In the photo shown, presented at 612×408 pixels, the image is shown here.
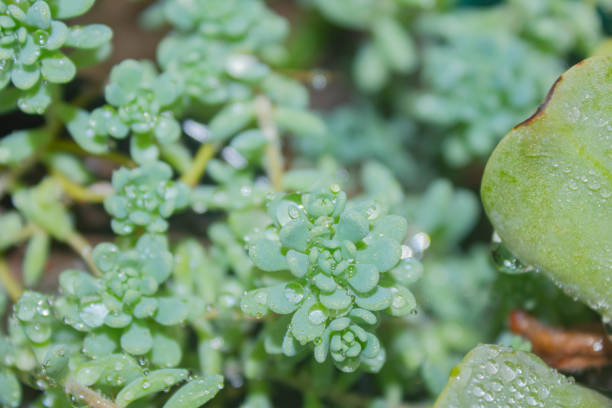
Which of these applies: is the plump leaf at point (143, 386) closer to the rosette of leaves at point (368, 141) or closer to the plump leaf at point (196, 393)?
the plump leaf at point (196, 393)

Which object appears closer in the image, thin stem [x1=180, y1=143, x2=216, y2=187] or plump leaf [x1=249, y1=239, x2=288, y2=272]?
plump leaf [x1=249, y1=239, x2=288, y2=272]

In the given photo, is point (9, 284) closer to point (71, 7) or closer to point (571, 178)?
point (71, 7)

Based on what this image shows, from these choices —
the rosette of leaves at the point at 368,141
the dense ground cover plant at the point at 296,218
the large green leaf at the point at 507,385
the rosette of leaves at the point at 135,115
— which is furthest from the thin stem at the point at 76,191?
the large green leaf at the point at 507,385

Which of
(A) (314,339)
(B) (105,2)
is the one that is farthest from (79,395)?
(B) (105,2)

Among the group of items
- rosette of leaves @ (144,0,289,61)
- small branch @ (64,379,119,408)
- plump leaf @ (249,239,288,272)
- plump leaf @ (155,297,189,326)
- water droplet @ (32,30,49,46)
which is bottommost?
small branch @ (64,379,119,408)

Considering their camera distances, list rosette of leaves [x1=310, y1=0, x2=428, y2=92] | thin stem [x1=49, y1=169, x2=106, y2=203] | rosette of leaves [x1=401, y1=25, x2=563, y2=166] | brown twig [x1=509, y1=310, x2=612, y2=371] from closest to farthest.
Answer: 1. brown twig [x1=509, y1=310, x2=612, y2=371]
2. thin stem [x1=49, y1=169, x2=106, y2=203]
3. rosette of leaves [x1=401, y1=25, x2=563, y2=166]
4. rosette of leaves [x1=310, y1=0, x2=428, y2=92]

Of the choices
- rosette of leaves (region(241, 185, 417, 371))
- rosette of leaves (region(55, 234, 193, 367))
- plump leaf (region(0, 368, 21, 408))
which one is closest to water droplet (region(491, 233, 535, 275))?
rosette of leaves (region(241, 185, 417, 371))

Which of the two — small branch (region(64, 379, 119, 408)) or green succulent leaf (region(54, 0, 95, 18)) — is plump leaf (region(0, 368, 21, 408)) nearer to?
small branch (region(64, 379, 119, 408))

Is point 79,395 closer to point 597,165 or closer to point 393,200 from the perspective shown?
point 393,200
